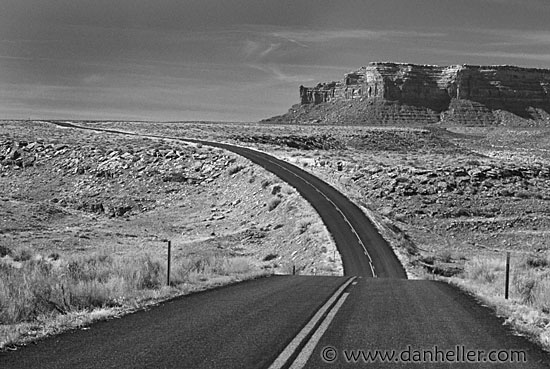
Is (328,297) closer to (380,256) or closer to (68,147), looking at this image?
(380,256)

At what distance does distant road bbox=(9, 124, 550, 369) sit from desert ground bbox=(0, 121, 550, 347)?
427cm

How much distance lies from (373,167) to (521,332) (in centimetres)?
5909

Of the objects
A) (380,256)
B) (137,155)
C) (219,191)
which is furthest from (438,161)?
(380,256)

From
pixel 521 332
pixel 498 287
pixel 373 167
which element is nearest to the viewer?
pixel 521 332

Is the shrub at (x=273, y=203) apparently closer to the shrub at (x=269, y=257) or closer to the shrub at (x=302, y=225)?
the shrub at (x=302, y=225)

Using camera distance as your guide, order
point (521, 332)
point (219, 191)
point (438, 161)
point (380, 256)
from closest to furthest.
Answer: point (521, 332), point (380, 256), point (219, 191), point (438, 161)

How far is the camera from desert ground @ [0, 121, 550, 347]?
36.4 metres

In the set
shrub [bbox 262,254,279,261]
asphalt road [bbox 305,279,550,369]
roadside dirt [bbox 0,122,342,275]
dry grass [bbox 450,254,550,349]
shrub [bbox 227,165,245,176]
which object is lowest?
shrub [bbox 262,254,279,261]

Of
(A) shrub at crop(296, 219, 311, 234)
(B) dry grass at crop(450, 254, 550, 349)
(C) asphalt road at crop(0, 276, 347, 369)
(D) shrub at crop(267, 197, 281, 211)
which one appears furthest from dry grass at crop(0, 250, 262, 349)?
(D) shrub at crop(267, 197, 281, 211)

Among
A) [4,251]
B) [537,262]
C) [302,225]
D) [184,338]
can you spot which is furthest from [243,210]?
[184,338]

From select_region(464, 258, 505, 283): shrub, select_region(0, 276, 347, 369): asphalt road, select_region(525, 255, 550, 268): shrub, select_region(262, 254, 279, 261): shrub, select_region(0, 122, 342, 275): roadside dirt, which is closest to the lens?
select_region(0, 276, 347, 369): asphalt road

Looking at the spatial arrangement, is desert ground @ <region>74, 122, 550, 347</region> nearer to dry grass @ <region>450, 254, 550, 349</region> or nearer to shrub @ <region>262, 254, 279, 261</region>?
dry grass @ <region>450, 254, 550, 349</region>

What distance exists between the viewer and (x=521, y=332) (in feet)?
33.3

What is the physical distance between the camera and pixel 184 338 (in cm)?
896
